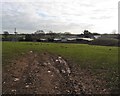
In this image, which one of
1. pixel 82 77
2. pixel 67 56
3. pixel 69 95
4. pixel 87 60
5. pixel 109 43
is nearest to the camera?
pixel 69 95

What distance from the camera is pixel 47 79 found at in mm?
15094

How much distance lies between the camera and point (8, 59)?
18844 mm

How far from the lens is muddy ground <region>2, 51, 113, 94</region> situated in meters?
13.6

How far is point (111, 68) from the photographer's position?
61.0 ft

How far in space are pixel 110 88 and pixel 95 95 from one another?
1.46 m

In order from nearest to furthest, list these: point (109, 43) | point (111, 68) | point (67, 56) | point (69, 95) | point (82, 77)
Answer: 1. point (69, 95)
2. point (82, 77)
3. point (111, 68)
4. point (67, 56)
5. point (109, 43)

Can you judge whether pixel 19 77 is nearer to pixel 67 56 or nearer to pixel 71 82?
pixel 71 82

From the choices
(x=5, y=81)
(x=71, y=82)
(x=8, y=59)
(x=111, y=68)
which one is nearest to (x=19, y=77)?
(x=5, y=81)

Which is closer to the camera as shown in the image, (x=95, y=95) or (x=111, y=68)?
(x=95, y=95)

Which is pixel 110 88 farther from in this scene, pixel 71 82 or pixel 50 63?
pixel 50 63

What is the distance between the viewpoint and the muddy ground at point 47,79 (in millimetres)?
13609

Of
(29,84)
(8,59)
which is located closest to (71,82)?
(29,84)

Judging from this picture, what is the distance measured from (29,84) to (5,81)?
4.41ft

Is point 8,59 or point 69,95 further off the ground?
point 8,59
